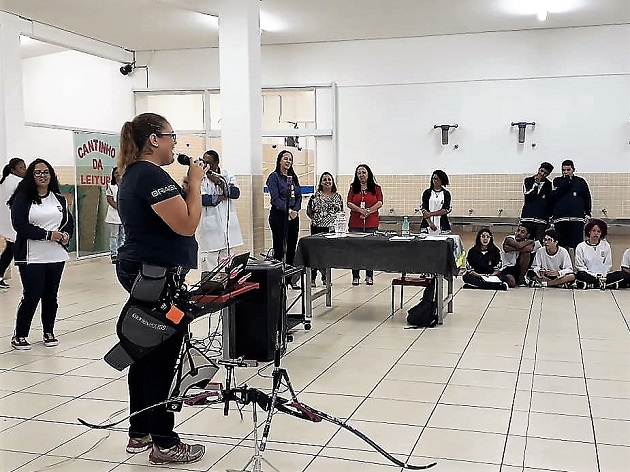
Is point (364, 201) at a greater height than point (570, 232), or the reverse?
point (364, 201)

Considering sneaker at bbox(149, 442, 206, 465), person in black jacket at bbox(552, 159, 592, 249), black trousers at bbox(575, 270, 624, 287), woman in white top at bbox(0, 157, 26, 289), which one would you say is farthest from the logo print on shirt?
person in black jacket at bbox(552, 159, 592, 249)

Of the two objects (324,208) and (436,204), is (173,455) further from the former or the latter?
(436,204)

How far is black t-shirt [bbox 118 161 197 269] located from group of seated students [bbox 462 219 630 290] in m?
5.63

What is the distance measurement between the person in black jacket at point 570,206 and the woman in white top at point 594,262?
0.67 metres

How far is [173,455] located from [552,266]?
19.8 ft

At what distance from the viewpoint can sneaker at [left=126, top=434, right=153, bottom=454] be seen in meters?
3.25

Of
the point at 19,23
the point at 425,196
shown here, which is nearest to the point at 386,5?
the point at 425,196

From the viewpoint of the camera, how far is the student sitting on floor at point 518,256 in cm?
824

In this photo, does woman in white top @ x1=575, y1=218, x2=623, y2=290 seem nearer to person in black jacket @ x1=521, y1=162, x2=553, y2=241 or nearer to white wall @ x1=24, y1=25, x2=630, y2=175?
person in black jacket @ x1=521, y1=162, x2=553, y2=241

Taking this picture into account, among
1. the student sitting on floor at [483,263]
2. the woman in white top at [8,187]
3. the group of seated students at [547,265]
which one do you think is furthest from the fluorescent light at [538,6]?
the woman in white top at [8,187]

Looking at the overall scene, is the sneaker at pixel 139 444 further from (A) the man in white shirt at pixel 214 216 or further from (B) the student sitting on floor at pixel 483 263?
(B) the student sitting on floor at pixel 483 263

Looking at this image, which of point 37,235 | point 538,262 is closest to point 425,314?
point 538,262

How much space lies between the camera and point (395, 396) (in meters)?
4.12

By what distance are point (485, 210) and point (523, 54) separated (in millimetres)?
2131
